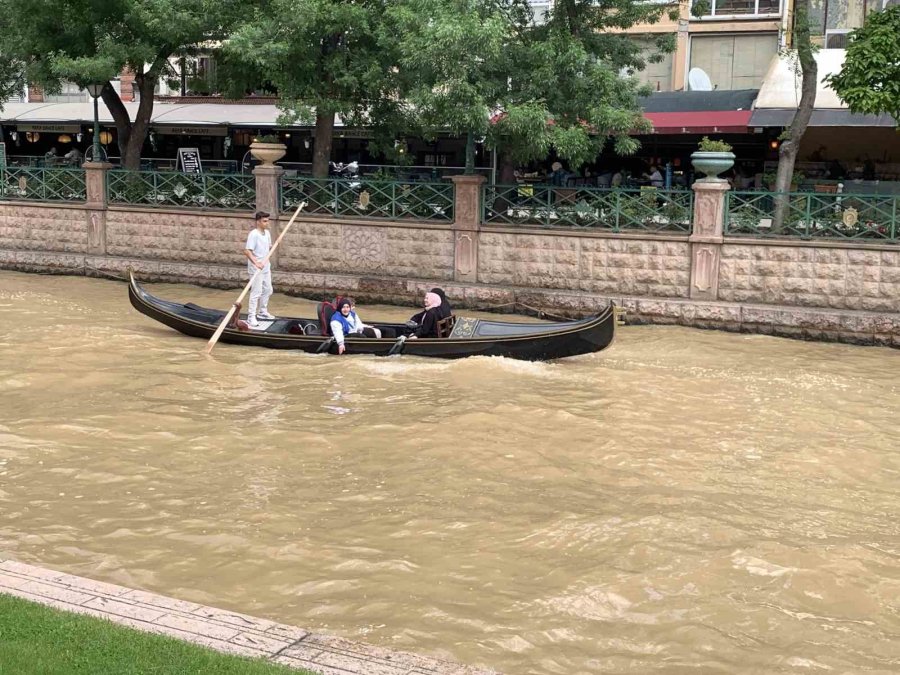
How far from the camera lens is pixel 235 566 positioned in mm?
8195

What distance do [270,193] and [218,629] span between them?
16.7 meters

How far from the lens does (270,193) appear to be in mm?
21797

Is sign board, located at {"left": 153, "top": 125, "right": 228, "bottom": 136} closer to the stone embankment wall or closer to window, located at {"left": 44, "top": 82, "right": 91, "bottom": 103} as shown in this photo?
window, located at {"left": 44, "top": 82, "right": 91, "bottom": 103}

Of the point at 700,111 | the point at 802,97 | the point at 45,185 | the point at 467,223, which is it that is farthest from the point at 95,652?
the point at 700,111

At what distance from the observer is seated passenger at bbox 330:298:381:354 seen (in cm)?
1506

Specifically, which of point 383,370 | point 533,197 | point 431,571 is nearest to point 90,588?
point 431,571

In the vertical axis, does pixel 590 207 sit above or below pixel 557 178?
below

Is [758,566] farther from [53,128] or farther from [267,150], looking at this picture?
[53,128]

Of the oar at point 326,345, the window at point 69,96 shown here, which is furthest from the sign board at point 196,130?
the oar at point 326,345

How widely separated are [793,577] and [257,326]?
10211 millimetres

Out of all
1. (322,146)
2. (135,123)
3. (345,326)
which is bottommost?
(345,326)

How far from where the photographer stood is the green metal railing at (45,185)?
24.1 m

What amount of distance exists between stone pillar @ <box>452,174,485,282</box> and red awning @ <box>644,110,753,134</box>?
7.87 metres

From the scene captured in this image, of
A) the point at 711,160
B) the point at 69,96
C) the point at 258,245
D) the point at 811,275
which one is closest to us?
the point at 258,245
